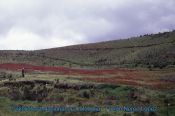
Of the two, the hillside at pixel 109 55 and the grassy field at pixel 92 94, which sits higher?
the hillside at pixel 109 55

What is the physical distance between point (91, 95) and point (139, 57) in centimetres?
4976

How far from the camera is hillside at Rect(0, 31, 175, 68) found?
266 feet

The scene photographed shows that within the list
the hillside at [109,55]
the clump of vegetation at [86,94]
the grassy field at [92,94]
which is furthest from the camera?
the hillside at [109,55]

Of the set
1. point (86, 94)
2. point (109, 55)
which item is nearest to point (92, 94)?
point (86, 94)

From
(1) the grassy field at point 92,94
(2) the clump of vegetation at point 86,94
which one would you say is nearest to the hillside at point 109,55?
(1) the grassy field at point 92,94

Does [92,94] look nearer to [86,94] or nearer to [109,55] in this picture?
[86,94]

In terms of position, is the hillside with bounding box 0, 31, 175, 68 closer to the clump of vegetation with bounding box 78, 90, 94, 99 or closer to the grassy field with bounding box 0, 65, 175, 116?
the grassy field with bounding box 0, 65, 175, 116

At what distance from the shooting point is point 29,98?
40.5 meters

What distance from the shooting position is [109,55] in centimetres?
9888

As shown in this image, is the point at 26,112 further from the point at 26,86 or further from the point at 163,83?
the point at 163,83

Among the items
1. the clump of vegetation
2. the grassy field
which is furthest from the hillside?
the clump of vegetation

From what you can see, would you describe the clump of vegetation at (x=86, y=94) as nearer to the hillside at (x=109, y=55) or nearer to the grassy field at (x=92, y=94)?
the grassy field at (x=92, y=94)

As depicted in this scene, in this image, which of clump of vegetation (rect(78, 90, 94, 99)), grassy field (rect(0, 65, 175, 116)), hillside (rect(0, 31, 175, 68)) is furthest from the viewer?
hillside (rect(0, 31, 175, 68))

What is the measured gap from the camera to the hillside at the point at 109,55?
8106 cm
